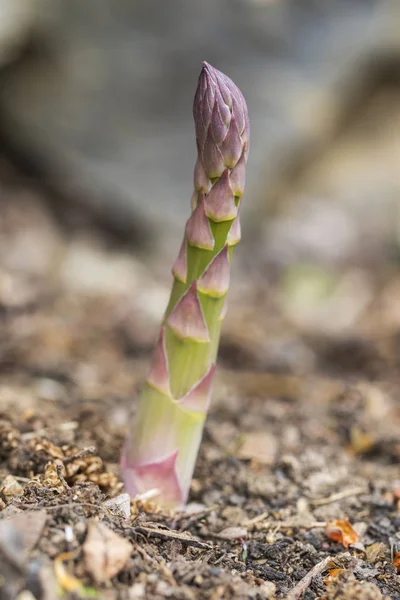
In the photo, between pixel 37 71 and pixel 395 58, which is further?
pixel 395 58

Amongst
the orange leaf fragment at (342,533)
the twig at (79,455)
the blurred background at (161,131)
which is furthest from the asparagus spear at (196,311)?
the blurred background at (161,131)

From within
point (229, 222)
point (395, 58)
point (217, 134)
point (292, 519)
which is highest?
point (395, 58)

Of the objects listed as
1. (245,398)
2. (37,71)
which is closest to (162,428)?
(245,398)

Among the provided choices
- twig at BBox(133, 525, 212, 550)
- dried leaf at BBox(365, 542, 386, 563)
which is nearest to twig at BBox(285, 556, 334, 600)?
dried leaf at BBox(365, 542, 386, 563)

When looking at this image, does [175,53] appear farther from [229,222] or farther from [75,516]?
[75,516]

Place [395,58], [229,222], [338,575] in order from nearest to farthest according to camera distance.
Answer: [338,575] < [229,222] < [395,58]

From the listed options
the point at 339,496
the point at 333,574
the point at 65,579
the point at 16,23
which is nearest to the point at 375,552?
the point at 333,574

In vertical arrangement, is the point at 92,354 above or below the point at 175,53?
below

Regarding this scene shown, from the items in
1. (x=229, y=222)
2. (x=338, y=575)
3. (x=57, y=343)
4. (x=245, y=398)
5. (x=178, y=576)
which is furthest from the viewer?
(x=57, y=343)
